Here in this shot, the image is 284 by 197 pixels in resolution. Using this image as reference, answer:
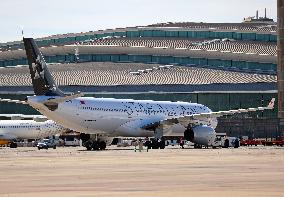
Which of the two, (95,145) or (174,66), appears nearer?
(95,145)

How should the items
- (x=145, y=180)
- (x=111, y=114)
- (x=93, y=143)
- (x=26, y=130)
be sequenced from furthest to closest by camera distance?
(x=26, y=130), (x=93, y=143), (x=111, y=114), (x=145, y=180)

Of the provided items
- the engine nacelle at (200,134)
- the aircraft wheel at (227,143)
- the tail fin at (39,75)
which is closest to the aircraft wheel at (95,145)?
the tail fin at (39,75)

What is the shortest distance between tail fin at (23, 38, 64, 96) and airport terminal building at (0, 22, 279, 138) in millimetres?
55404

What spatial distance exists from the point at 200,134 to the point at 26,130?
110 feet

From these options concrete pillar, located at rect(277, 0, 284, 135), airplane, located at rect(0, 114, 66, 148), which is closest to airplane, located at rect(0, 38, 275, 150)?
concrete pillar, located at rect(277, 0, 284, 135)

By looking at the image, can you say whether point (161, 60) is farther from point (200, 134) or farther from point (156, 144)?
point (156, 144)

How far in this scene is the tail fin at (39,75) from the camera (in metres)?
81.1

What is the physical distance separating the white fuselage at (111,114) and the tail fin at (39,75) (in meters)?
1.24

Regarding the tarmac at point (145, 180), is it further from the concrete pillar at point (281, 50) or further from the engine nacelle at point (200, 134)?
the engine nacelle at point (200, 134)

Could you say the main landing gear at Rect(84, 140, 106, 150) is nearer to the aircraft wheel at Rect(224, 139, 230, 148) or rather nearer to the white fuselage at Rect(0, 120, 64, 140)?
the aircraft wheel at Rect(224, 139, 230, 148)

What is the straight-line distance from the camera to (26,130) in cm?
11838

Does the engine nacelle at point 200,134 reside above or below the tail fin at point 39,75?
below

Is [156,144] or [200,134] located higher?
[200,134]

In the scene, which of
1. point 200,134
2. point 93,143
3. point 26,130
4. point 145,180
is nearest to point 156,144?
point 200,134
